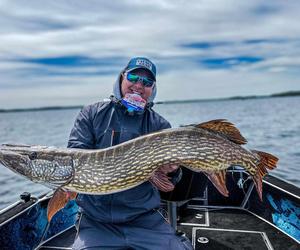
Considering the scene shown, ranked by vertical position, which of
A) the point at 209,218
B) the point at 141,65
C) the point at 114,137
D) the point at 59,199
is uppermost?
the point at 141,65

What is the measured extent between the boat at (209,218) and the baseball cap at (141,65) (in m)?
1.06

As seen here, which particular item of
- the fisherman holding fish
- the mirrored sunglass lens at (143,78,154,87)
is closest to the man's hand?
the fisherman holding fish

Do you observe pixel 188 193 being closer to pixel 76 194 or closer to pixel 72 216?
pixel 76 194

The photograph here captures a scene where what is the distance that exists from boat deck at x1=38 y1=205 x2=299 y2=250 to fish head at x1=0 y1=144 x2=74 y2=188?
157cm

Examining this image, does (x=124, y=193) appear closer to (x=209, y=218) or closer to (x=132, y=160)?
(x=132, y=160)

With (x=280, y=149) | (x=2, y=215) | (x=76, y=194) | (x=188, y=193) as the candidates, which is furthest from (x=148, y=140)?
(x=280, y=149)

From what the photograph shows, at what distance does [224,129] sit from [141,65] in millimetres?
1057

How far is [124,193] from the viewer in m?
3.09

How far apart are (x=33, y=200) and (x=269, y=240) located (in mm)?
2855

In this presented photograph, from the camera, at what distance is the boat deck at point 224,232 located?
409cm

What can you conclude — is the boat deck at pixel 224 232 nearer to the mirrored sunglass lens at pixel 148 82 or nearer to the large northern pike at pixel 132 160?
the large northern pike at pixel 132 160

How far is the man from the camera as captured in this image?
301 cm

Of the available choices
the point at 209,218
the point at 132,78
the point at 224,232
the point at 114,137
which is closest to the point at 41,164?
the point at 114,137

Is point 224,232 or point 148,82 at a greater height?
point 148,82
